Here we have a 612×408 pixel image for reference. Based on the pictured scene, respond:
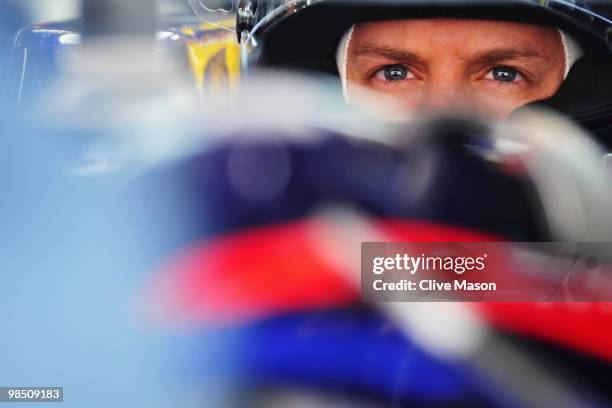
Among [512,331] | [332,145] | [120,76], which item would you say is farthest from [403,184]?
[120,76]

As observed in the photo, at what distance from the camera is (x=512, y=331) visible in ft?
2.97

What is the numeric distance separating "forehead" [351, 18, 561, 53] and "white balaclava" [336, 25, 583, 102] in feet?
0.10

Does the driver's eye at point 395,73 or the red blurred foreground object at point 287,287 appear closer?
the red blurred foreground object at point 287,287

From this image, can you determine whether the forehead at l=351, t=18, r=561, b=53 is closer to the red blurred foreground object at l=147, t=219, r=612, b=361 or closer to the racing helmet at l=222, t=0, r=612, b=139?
the racing helmet at l=222, t=0, r=612, b=139

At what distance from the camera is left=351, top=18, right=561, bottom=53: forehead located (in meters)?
0.99

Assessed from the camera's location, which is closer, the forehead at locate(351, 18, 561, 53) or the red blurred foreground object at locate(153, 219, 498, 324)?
the red blurred foreground object at locate(153, 219, 498, 324)

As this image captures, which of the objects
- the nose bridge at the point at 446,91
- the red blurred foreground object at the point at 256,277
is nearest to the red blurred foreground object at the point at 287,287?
the red blurred foreground object at the point at 256,277

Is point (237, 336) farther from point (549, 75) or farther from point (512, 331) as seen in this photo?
point (549, 75)

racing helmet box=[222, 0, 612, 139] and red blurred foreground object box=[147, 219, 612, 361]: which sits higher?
racing helmet box=[222, 0, 612, 139]

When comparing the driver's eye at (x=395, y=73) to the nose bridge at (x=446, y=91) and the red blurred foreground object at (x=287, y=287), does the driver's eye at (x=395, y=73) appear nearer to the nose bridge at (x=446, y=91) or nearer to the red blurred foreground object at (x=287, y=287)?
the nose bridge at (x=446, y=91)

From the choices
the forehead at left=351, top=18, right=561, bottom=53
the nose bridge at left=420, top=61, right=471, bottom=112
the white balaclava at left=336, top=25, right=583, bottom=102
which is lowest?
the nose bridge at left=420, top=61, right=471, bottom=112

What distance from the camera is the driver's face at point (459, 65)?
3.25 feet

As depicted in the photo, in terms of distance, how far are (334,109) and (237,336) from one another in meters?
0.28

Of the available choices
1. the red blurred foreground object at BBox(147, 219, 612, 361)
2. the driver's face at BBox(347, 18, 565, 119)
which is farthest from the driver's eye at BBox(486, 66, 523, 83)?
the red blurred foreground object at BBox(147, 219, 612, 361)
